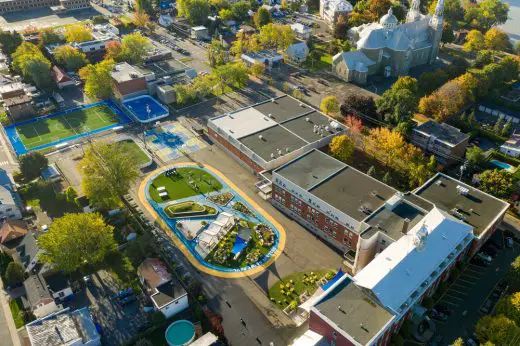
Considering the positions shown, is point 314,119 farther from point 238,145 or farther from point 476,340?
point 476,340

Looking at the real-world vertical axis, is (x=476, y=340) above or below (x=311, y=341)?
below

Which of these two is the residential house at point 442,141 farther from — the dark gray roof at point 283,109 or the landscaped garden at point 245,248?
the landscaped garden at point 245,248

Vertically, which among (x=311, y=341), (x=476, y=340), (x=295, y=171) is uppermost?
(x=295, y=171)

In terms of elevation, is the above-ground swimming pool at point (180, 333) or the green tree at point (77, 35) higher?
the green tree at point (77, 35)

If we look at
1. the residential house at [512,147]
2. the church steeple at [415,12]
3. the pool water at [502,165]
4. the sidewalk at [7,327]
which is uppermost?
the church steeple at [415,12]

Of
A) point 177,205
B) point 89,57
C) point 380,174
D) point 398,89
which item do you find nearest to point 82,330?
point 177,205

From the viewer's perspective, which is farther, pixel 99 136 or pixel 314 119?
pixel 99 136

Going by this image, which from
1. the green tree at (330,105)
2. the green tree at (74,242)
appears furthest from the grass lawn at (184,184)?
the green tree at (330,105)
